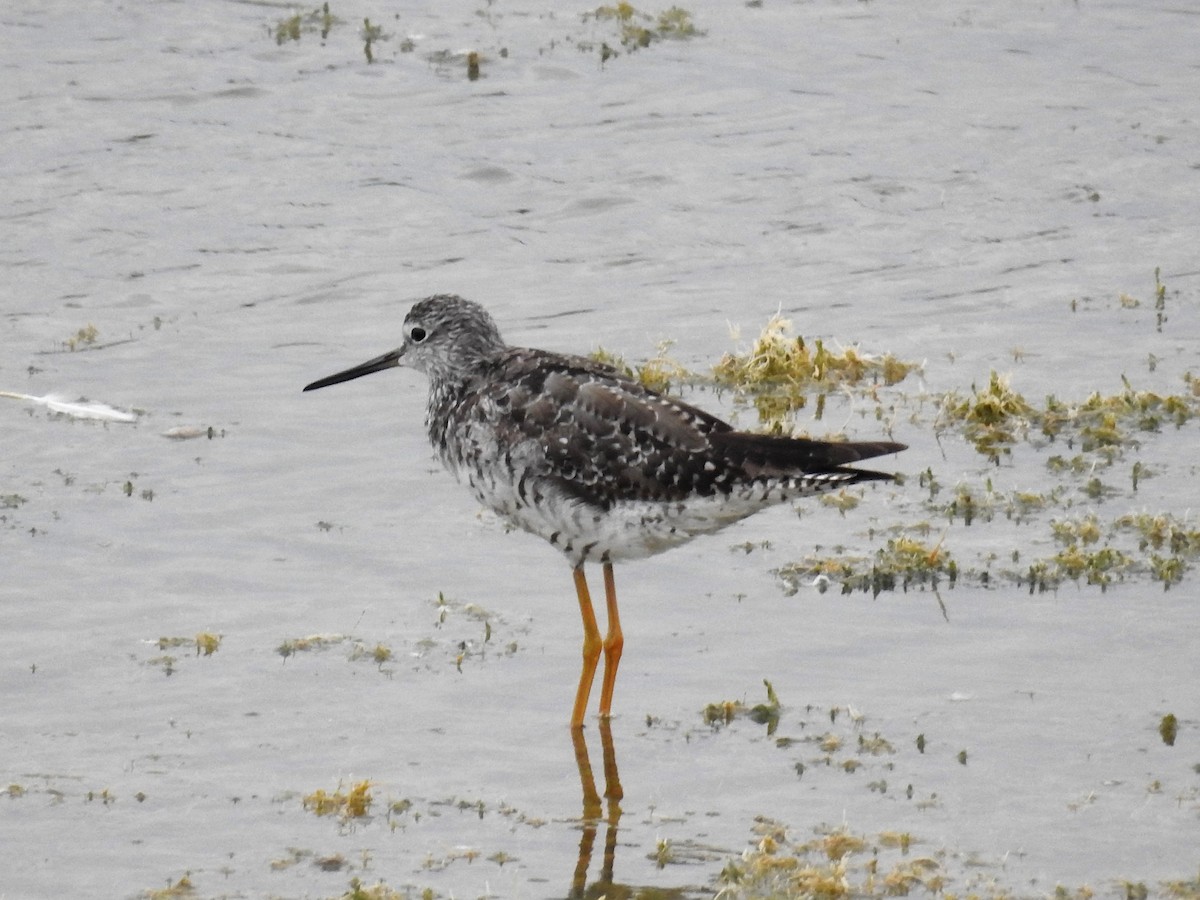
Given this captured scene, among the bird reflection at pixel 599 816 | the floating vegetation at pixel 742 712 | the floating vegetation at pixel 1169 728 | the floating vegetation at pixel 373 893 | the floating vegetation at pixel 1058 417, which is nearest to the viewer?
the floating vegetation at pixel 373 893

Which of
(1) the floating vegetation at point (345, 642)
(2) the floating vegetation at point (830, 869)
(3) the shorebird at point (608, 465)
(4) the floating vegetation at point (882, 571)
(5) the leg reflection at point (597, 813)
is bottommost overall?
(5) the leg reflection at point (597, 813)

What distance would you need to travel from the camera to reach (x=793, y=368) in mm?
12172

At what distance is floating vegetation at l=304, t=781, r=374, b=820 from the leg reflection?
88 centimetres

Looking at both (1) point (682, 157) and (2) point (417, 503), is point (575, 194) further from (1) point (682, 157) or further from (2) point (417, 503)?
(2) point (417, 503)

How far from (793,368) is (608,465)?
4143 millimetres

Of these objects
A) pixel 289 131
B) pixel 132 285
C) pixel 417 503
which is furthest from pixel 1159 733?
pixel 289 131

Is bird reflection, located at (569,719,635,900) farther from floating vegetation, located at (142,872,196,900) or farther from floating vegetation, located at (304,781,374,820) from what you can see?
floating vegetation, located at (142,872,196,900)

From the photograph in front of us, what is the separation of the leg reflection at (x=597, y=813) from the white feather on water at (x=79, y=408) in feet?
15.8

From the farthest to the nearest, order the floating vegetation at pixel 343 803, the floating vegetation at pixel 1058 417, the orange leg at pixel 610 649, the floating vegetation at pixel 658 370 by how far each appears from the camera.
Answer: the floating vegetation at pixel 658 370 → the floating vegetation at pixel 1058 417 → the orange leg at pixel 610 649 → the floating vegetation at pixel 343 803

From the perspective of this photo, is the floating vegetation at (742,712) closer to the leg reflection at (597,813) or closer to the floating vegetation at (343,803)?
the leg reflection at (597,813)

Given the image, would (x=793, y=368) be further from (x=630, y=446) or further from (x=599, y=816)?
(x=599, y=816)

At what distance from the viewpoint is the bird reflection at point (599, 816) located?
269 inches

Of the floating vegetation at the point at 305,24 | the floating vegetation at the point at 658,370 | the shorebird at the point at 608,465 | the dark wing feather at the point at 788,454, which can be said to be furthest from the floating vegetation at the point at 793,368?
the floating vegetation at the point at 305,24

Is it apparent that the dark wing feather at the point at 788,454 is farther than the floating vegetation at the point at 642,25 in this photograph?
No
